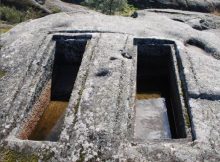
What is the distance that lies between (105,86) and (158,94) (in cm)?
260

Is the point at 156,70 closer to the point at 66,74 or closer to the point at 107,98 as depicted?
the point at 66,74

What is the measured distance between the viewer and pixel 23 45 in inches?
478

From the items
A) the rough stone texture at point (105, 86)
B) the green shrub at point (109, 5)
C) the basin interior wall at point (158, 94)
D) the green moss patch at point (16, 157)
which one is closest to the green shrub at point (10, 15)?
the green shrub at point (109, 5)

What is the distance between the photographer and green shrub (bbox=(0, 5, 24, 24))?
852 inches

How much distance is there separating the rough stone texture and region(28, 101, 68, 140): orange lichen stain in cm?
82

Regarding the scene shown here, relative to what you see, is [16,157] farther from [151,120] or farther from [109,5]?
[109,5]

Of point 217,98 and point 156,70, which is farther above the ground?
point 217,98

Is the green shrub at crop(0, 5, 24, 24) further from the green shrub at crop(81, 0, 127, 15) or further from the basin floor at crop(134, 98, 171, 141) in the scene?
the basin floor at crop(134, 98, 171, 141)

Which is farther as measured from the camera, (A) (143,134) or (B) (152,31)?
(B) (152,31)

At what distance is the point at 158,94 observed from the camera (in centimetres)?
1154

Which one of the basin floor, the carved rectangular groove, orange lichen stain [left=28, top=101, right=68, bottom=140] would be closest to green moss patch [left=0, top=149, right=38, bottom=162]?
the carved rectangular groove

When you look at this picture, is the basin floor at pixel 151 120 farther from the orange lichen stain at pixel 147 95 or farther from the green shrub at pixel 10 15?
the green shrub at pixel 10 15

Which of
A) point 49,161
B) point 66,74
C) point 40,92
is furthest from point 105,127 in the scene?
point 66,74

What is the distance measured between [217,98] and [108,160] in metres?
3.63
